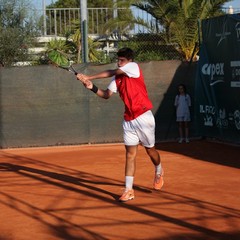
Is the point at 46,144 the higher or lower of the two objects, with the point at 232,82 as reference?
lower

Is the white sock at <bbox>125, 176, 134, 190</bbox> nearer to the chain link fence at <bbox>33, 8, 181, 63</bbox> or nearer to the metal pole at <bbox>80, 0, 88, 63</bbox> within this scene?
the metal pole at <bbox>80, 0, 88, 63</bbox>

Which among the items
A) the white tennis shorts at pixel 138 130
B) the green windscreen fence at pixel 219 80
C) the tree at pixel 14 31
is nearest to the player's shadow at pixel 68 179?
the white tennis shorts at pixel 138 130

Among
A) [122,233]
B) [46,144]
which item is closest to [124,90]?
[122,233]

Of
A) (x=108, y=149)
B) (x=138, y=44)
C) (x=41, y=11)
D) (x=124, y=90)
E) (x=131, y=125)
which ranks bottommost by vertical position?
(x=108, y=149)

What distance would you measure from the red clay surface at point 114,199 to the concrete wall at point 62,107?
1545 millimetres

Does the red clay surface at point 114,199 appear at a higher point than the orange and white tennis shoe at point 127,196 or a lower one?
lower

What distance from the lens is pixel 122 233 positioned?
5.89 meters

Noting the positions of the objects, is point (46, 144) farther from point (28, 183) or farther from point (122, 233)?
point (122, 233)

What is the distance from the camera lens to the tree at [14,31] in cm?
1734

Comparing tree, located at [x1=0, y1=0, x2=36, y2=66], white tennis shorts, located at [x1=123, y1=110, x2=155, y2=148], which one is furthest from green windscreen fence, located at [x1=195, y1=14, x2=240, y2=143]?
tree, located at [x1=0, y1=0, x2=36, y2=66]

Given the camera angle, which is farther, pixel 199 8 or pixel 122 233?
pixel 199 8

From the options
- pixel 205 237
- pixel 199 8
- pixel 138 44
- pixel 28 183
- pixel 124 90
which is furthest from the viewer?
pixel 138 44

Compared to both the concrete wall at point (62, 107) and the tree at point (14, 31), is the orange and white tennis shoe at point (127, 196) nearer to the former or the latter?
the concrete wall at point (62, 107)

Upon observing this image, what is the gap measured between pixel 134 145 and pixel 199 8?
505 inches
